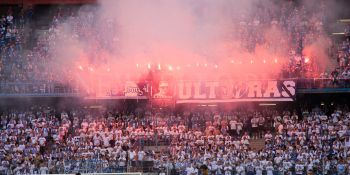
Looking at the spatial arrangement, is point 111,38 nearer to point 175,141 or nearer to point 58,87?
point 58,87

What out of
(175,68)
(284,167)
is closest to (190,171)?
(284,167)

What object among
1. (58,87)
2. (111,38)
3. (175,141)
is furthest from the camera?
(111,38)

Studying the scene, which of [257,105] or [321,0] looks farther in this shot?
[321,0]

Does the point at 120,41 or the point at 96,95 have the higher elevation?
the point at 120,41

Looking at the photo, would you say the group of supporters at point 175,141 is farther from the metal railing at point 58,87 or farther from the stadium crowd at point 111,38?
the stadium crowd at point 111,38

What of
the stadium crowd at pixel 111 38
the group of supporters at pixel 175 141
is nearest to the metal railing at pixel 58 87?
the stadium crowd at pixel 111 38

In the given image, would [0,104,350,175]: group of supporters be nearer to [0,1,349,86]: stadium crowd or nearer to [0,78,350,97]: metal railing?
[0,78,350,97]: metal railing

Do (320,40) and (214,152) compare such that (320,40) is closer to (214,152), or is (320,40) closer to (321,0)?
(321,0)

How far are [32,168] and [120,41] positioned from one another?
501cm

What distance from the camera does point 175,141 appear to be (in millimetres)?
17406

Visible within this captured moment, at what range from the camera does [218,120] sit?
18.3 meters

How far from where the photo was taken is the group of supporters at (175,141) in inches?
639

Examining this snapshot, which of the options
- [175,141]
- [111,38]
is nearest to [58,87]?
[111,38]

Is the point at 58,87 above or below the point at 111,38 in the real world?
below
